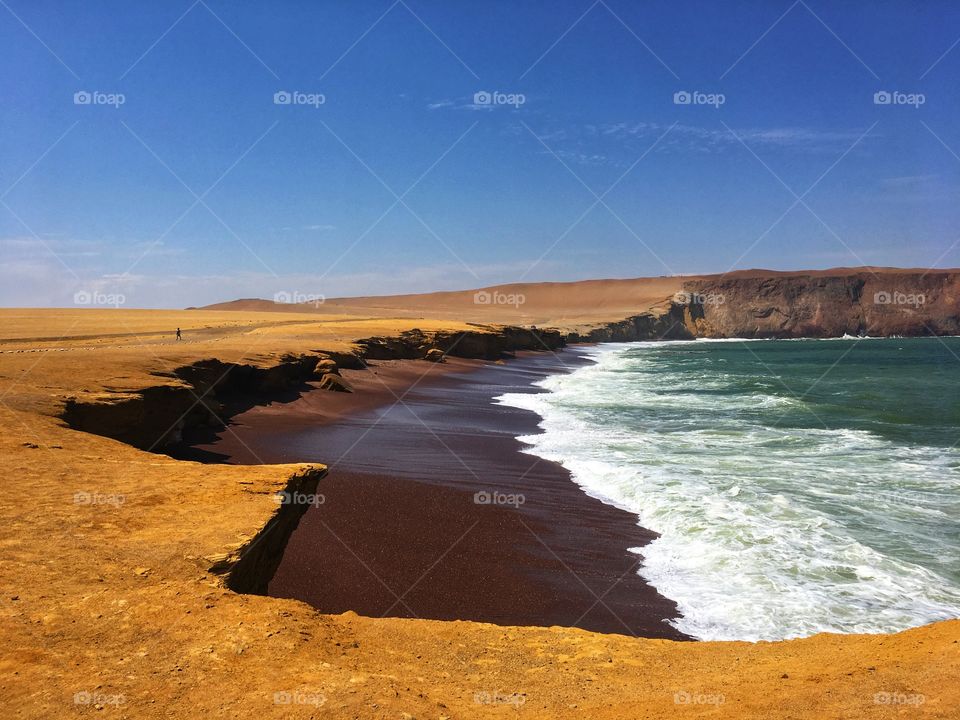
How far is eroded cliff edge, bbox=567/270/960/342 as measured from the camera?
117438mm

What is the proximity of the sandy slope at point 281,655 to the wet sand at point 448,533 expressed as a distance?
6.66 feet

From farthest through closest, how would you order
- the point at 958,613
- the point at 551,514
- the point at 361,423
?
the point at 361,423 < the point at 551,514 < the point at 958,613

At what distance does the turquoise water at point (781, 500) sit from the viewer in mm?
6754

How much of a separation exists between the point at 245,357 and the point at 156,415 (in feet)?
23.9

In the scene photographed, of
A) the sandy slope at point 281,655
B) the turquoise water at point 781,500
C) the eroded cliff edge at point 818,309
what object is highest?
the eroded cliff edge at point 818,309

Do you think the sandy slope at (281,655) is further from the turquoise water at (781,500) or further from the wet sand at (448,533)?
the turquoise water at (781,500)

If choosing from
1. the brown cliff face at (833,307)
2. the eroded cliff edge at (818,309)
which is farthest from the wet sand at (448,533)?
the brown cliff face at (833,307)

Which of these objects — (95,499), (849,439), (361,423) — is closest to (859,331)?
(849,439)

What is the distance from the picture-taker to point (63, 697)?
3.05 meters

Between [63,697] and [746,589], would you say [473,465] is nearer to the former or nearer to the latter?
[746,589]

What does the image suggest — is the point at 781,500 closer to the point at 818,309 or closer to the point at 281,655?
the point at 281,655

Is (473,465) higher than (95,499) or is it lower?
lower

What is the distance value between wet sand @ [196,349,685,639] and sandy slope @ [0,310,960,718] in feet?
6.66

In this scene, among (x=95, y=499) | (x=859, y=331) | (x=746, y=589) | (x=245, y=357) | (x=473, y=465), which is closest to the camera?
(x=95, y=499)
